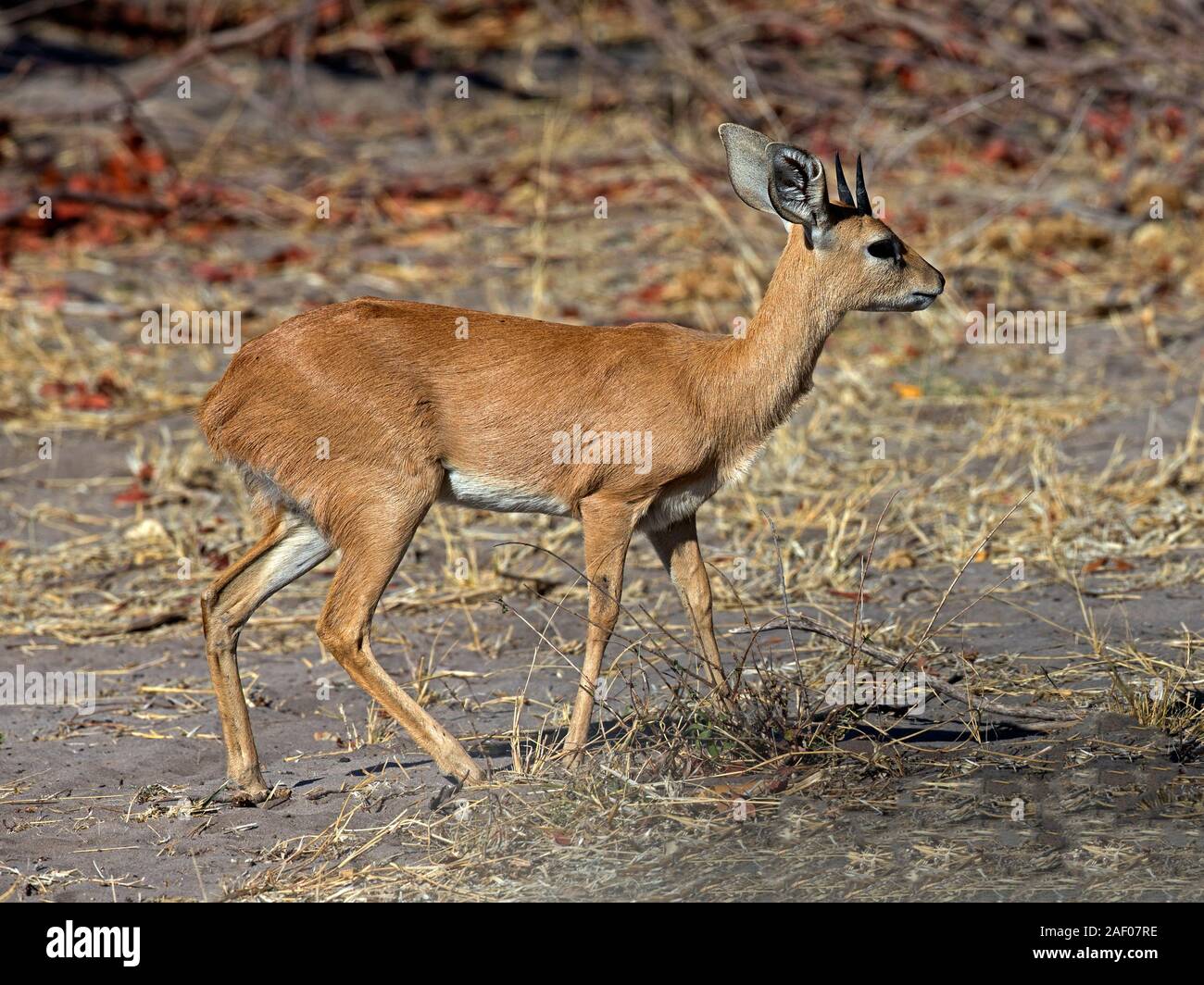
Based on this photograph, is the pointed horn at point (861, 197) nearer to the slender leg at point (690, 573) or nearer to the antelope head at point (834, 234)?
the antelope head at point (834, 234)

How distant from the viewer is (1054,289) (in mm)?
10148

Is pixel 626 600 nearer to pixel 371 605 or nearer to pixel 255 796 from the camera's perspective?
pixel 371 605

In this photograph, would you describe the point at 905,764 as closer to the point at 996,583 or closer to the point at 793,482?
the point at 996,583

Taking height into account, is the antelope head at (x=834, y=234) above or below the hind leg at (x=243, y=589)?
above

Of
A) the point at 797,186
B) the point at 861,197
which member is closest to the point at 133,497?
the point at 797,186

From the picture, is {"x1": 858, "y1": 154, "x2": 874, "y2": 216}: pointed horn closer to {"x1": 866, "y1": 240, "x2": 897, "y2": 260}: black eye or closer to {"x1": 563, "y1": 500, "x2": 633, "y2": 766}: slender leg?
{"x1": 866, "y1": 240, "x2": 897, "y2": 260}: black eye

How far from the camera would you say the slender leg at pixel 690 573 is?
17.3 ft

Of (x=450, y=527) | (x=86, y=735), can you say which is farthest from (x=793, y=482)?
A: (x=86, y=735)

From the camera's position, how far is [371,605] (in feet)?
16.2

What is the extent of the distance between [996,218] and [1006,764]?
22.1 feet

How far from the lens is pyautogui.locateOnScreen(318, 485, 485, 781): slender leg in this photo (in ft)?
16.0

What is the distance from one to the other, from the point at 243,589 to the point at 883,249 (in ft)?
7.57

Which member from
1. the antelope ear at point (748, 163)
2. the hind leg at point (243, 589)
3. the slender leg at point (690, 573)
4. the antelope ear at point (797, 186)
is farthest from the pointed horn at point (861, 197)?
the hind leg at point (243, 589)

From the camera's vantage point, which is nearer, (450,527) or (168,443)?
(450,527)
